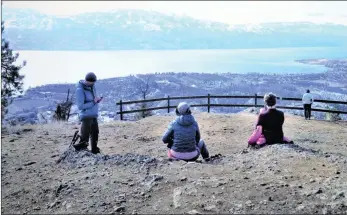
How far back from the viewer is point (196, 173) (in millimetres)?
6172

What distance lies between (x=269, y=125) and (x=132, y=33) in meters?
59.4

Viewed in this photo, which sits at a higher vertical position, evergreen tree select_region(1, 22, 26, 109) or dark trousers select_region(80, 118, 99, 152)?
evergreen tree select_region(1, 22, 26, 109)

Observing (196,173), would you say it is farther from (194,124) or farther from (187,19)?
(187,19)

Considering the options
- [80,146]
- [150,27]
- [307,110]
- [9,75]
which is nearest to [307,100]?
[307,110]

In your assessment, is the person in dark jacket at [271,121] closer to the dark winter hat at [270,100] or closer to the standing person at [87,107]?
the dark winter hat at [270,100]

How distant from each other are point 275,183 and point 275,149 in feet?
5.52

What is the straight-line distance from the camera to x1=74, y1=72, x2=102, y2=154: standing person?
319 inches

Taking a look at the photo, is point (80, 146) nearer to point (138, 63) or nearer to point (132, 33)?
point (132, 33)

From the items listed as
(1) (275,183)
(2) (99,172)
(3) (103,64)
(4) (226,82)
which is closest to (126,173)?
(2) (99,172)

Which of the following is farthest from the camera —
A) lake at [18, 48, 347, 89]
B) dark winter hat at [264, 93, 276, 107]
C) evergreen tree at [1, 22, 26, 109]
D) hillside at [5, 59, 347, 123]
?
lake at [18, 48, 347, 89]

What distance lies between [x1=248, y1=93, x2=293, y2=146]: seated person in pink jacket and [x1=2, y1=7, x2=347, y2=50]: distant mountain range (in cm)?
565

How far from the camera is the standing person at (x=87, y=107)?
8094mm

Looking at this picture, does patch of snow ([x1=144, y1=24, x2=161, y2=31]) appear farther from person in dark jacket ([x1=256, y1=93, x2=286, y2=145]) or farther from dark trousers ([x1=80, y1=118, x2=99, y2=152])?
person in dark jacket ([x1=256, y1=93, x2=286, y2=145])

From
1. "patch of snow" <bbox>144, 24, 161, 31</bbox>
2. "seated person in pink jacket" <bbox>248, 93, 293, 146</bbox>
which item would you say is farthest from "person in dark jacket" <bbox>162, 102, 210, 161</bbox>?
"patch of snow" <bbox>144, 24, 161, 31</bbox>
